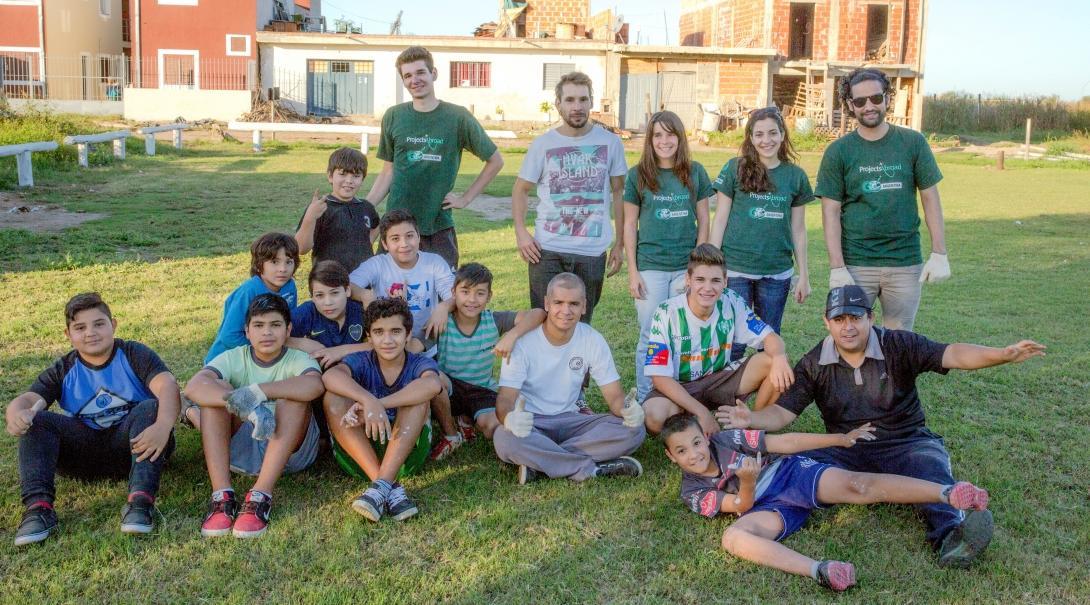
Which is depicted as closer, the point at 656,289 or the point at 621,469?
the point at 621,469

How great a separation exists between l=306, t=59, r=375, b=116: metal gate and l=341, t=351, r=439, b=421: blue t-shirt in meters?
30.0

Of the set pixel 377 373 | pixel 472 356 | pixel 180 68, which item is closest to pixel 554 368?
pixel 472 356

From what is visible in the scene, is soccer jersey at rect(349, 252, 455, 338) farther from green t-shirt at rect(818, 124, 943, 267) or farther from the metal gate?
the metal gate

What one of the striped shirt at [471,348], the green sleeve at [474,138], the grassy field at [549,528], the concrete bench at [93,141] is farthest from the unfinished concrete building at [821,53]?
the striped shirt at [471,348]

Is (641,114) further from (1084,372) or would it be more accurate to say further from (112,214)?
(1084,372)

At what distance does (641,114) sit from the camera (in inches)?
1291

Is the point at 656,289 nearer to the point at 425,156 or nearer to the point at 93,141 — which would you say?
the point at 425,156

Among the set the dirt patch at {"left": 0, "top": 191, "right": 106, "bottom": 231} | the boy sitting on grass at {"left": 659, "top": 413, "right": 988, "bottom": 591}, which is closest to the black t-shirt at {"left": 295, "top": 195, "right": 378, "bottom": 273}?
the boy sitting on grass at {"left": 659, "top": 413, "right": 988, "bottom": 591}

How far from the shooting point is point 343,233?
16.7 feet

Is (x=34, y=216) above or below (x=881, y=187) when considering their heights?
below

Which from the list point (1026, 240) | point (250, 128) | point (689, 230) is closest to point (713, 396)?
point (689, 230)

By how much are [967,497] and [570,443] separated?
174 cm

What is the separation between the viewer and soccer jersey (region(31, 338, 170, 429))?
3.88m

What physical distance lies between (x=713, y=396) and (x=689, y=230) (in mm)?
911
